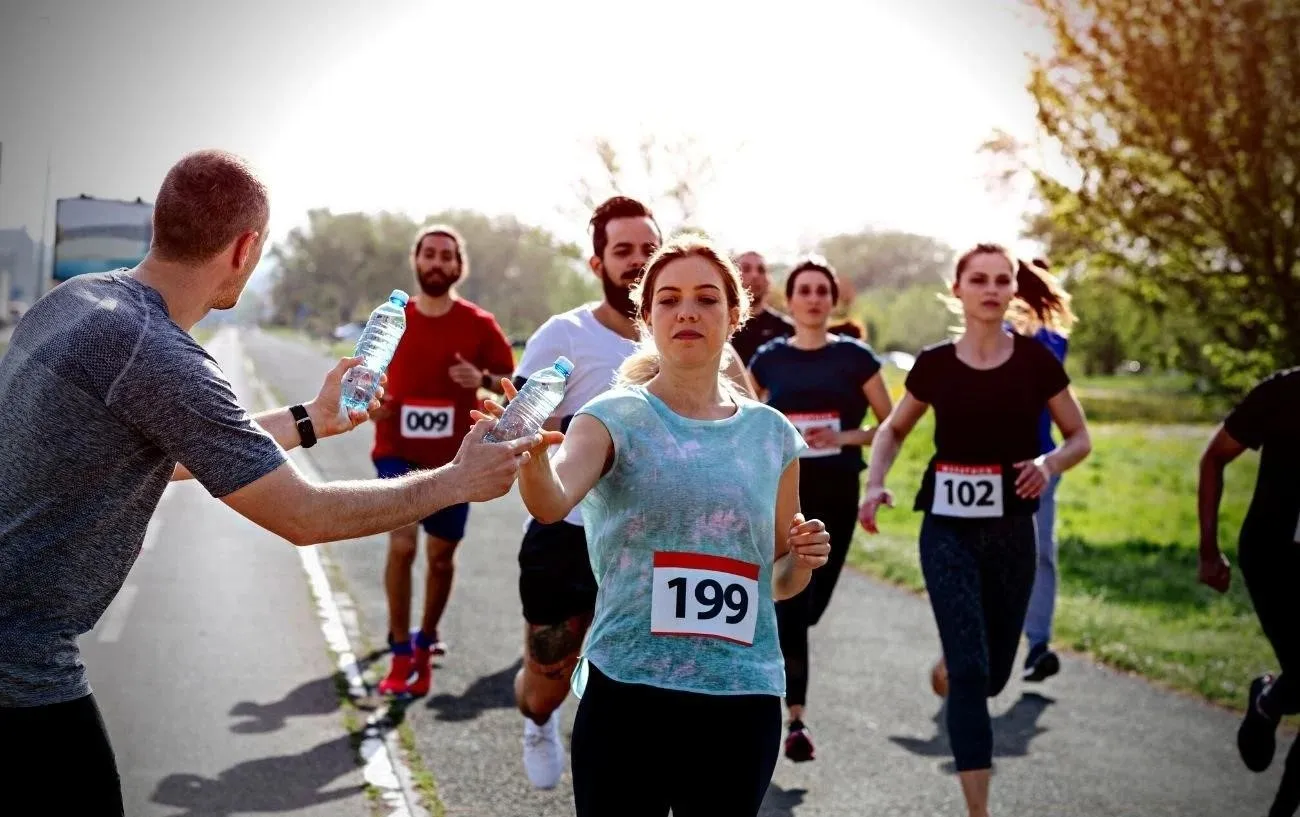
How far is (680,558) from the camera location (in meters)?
3.27

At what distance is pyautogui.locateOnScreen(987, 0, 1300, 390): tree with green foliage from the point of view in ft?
41.5

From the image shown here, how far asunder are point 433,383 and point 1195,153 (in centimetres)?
865

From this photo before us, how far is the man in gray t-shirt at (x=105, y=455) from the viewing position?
270 cm

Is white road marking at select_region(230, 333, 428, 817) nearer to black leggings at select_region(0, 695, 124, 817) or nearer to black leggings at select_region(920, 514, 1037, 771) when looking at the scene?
black leggings at select_region(920, 514, 1037, 771)

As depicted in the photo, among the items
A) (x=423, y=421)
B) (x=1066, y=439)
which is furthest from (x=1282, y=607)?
(x=423, y=421)

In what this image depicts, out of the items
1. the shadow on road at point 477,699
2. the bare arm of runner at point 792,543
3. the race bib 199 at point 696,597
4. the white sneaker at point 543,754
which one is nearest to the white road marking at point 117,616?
the shadow on road at point 477,699

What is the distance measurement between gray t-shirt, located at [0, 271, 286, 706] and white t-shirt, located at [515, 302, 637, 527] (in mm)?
2534

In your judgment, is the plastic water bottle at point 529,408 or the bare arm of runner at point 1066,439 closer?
the plastic water bottle at point 529,408

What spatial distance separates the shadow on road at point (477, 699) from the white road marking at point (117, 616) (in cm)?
225

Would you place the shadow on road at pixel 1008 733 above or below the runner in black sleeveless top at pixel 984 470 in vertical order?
below

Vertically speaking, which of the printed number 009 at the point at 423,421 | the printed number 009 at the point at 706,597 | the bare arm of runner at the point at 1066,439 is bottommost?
the printed number 009 at the point at 423,421

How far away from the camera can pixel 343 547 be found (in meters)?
12.2

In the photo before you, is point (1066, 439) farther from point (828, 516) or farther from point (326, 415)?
point (326, 415)

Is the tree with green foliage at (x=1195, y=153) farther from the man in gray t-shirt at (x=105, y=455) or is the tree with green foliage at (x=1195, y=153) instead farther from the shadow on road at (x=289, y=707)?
the man in gray t-shirt at (x=105, y=455)
